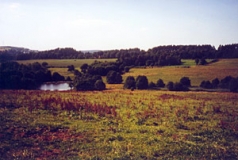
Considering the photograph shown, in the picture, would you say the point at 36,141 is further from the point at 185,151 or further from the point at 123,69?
the point at 123,69

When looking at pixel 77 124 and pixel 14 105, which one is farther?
pixel 14 105

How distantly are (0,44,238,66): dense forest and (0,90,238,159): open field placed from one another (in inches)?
547

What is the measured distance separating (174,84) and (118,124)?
1201 inches

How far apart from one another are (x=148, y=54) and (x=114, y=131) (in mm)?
56066

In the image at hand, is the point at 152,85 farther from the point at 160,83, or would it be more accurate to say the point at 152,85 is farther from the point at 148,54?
the point at 148,54

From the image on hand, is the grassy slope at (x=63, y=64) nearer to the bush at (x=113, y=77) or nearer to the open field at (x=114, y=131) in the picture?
the bush at (x=113, y=77)

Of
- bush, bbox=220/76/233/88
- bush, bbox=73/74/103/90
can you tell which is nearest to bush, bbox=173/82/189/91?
bush, bbox=220/76/233/88

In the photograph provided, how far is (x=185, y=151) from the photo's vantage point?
1075cm

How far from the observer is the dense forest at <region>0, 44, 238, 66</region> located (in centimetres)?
3314

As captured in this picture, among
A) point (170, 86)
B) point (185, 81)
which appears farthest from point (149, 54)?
point (170, 86)

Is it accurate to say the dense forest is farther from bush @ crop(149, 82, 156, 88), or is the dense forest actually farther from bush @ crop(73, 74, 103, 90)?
bush @ crop(149, 82, 156, 88)

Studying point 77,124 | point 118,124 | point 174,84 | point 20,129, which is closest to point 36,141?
point 20,129

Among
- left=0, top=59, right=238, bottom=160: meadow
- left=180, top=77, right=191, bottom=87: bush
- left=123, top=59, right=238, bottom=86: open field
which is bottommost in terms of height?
left=0, top=59, right=238, bottom=160: meadow

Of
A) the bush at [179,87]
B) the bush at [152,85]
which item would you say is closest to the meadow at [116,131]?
the bush at [179,87]
